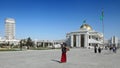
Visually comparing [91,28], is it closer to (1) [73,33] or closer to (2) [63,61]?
(1) [73,33]

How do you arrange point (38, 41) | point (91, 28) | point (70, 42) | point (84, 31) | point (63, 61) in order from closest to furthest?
point (63, 61), point (84, 31), point (70, 42), point (91, 28), point (38, 41)

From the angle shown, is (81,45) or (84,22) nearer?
(81,45)

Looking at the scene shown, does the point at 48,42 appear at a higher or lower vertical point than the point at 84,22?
lower

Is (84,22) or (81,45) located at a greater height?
(84,22)

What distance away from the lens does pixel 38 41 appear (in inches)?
5822

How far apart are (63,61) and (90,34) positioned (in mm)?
113822

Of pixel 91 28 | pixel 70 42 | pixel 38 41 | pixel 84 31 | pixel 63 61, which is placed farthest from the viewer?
pixel 38 41

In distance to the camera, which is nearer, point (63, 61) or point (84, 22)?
point (63, 61)

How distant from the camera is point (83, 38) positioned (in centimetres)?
11888

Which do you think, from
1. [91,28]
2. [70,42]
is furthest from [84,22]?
[70,42]

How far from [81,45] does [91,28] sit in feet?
71.9

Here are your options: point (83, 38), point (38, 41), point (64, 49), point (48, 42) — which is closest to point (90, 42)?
point (83, 38)

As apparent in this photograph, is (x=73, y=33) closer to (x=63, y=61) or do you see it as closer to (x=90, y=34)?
(x=90, y=34)

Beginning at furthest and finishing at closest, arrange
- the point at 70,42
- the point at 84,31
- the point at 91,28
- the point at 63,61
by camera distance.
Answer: the point at 91,28
the point at 70,42
the point at 84,31
the point at 63,61
